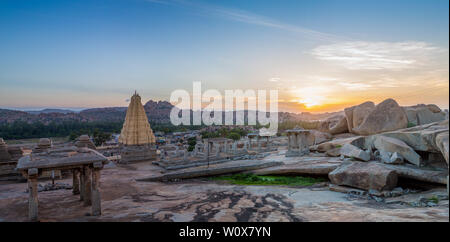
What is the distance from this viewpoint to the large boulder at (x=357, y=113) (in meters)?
25.6

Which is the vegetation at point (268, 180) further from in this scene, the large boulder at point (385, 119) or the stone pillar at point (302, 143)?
the large boulder at point (385, 119)

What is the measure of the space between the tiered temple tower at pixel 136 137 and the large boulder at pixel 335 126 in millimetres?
20323

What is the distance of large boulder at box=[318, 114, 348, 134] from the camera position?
29.2 meters

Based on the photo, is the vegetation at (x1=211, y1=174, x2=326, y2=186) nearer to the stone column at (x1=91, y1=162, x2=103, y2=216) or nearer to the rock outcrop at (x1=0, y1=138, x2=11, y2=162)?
the stone column at (x1=91, y1=162, x2=103, y2=216)

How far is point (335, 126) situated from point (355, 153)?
1520 centimetres

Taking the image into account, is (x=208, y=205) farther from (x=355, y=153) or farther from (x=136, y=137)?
(x=136, y=137)

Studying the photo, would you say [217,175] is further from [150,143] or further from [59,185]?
[59,185]

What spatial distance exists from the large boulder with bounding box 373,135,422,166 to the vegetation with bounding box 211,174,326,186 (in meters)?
4.02

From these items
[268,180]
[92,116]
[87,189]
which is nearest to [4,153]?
[87,189]

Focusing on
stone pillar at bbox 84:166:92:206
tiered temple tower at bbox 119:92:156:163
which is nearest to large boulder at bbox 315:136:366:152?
tiered temple tower at bbox 119:92:156:163

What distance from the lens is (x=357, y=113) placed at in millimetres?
26000

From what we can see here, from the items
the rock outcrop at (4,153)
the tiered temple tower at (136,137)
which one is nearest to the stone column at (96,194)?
the rock outcrop at (4,153)
